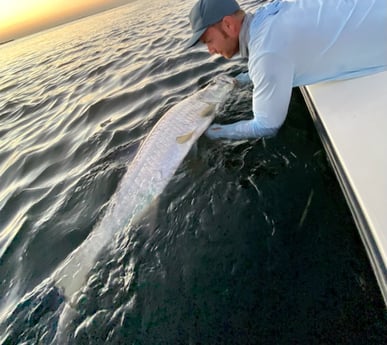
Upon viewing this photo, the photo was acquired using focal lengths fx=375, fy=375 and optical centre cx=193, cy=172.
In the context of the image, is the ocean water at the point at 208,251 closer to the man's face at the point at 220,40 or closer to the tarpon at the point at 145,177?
the tarpon at the point at 145,177

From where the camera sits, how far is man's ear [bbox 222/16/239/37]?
3248mm

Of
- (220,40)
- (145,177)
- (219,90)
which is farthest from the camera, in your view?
(219,90)

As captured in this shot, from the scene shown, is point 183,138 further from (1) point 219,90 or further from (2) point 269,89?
(2) point 269,89

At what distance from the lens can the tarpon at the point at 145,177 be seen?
315cm

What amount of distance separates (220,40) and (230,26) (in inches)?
6.9

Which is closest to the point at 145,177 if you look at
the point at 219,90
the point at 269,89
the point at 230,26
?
the point at 269,89

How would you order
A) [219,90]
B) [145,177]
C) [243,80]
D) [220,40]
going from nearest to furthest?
[220,40]
[145,177]
[219,90]
[243,80]

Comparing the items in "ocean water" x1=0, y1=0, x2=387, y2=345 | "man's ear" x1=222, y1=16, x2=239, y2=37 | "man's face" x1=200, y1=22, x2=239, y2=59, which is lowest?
"ocean water" x1=0, y1=0, x2=387, y2=345

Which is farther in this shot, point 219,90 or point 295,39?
point 219,90

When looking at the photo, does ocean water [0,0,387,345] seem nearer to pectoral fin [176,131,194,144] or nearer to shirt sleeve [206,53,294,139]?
pectoral fin [176,131,194,144]

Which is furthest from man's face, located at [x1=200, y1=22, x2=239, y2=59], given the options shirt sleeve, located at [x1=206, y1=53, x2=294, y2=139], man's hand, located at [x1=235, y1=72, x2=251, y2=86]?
man's hand, located at [x1=235, y1=72, x2=251, y2=86]

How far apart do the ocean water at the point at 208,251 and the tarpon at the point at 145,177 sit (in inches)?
3.7

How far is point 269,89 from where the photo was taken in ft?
10.5

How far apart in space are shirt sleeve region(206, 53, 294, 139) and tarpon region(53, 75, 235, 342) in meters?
0.92
